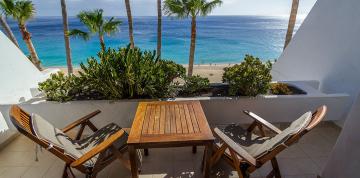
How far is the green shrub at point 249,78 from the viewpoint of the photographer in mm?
3297

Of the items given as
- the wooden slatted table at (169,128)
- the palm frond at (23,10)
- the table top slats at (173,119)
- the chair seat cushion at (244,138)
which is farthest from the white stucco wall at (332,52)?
the palm frond at (23,10)

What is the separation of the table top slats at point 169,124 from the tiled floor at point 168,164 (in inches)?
26.7

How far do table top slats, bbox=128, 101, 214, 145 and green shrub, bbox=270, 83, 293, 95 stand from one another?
160 centimetres

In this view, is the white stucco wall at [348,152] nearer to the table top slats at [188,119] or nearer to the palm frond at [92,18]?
the table top slats at [188,119]

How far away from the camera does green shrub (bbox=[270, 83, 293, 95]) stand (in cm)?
358

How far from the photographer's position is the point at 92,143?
8.14 feet

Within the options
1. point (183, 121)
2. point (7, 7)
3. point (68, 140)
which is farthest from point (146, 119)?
point (7, 7)

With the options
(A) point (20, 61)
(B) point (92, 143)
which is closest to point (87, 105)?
(B) point (92, 143)

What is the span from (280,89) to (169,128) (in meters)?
2.33

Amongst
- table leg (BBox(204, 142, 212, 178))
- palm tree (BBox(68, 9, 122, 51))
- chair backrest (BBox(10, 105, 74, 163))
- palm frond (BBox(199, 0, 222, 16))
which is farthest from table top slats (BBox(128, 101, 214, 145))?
palm frond (BBox(199, 0, 222, 16))

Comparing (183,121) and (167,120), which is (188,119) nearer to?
(183,121)

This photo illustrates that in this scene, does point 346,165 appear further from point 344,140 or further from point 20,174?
point 20,174

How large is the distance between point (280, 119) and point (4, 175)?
3.91 meters

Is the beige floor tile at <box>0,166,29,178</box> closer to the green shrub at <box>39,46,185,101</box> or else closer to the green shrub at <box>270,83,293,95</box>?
the green shrub at <box>39,46,185,101</box>
